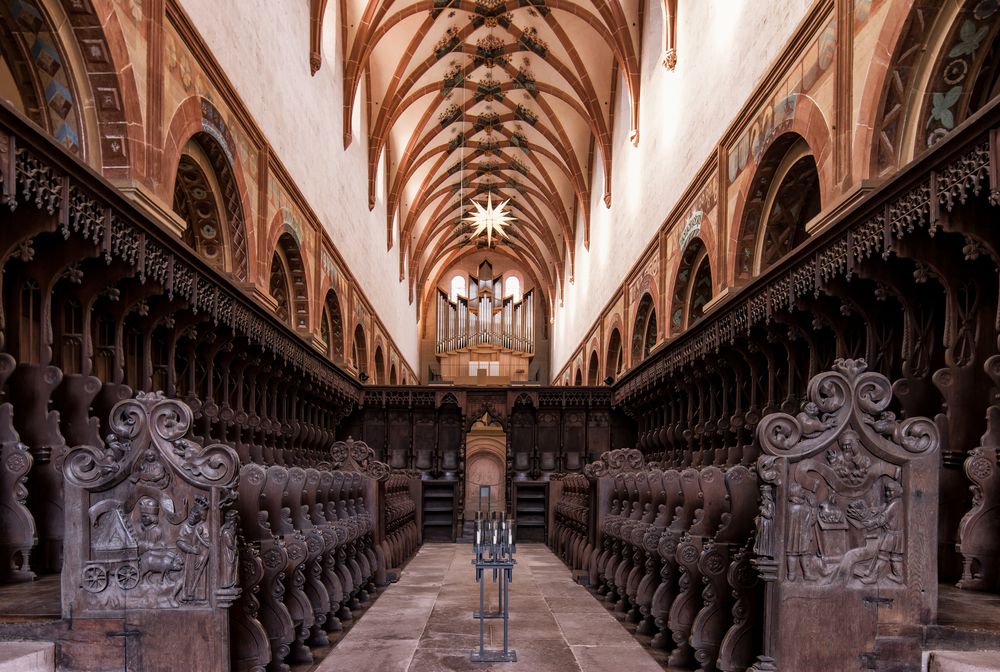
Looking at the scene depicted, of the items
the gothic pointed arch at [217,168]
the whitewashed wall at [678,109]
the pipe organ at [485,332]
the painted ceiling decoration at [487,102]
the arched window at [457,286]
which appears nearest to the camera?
the gothic pointed arch at [217,168]

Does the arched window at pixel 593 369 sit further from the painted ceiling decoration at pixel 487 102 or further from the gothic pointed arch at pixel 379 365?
the gothic pointed arch at pixel 379 365

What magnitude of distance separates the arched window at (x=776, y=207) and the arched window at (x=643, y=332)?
7.08 meters

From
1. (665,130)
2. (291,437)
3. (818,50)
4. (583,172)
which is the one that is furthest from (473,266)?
A: (818,50)

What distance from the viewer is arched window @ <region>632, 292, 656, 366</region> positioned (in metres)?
19.5

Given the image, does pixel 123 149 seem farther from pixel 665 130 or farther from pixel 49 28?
pixel 665 130

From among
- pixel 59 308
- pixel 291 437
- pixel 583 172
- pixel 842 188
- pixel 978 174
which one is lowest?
pixel 291 437

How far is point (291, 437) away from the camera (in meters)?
14.1

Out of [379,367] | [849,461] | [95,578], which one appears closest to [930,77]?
[849,461]

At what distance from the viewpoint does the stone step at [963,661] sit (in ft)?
11.9

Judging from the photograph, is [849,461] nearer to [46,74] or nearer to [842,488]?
[842,488]

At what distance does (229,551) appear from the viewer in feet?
13.9

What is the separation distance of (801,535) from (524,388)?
16.0 m

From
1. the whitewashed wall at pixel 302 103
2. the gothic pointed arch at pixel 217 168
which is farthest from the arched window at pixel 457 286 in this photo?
the gothic pointed arch at pixel 217 168

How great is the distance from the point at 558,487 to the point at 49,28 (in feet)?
37.0
